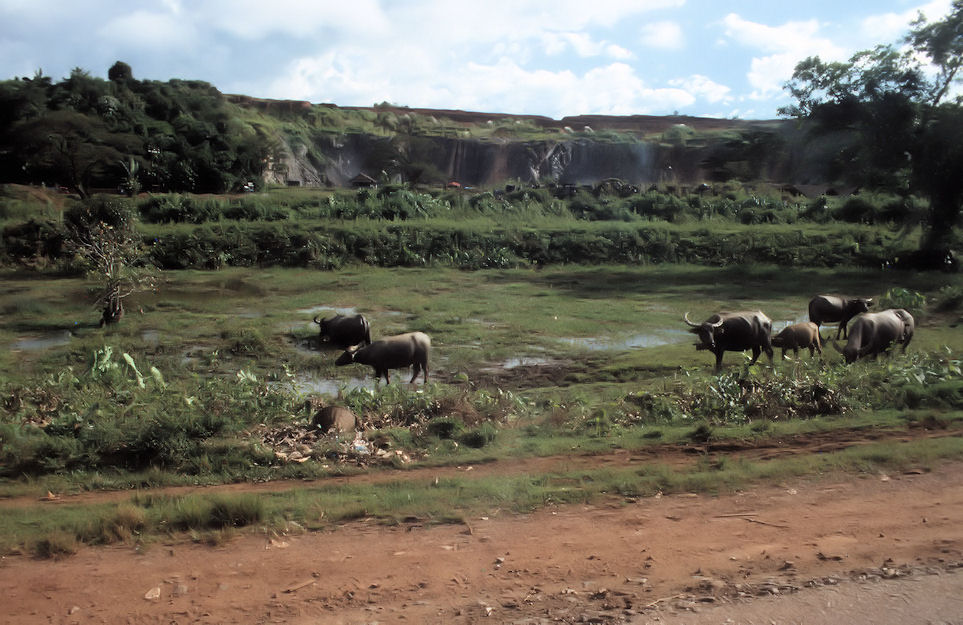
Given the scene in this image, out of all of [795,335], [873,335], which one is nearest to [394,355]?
[795,335]

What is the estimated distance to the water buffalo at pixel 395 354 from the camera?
40.5 feet

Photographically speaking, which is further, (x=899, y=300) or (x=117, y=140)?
(x=117, y=140)

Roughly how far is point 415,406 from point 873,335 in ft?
24.6

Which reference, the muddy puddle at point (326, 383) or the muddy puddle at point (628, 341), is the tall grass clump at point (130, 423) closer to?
the muddy puddle at point (326, 383)

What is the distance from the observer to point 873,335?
40.9ft

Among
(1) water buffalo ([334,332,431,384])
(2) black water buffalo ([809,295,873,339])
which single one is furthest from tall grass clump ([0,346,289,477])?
(2) black water buffalo ([809,295,873,339])

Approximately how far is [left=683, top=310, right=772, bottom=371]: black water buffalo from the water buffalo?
429 cm

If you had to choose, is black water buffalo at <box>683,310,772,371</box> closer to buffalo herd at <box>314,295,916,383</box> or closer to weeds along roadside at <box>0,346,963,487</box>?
buffalo herd at <box>314,295,916,383</box>

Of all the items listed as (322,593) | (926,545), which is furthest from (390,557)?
(926,545)

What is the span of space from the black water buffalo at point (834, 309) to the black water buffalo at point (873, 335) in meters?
2.23

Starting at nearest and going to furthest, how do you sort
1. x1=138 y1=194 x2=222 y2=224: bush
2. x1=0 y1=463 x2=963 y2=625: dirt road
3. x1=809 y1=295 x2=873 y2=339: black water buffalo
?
x1=0 y1=463 x2=963 y2=625: dirt road
x1=809 y1=295 x2=873 y2=339: black water buffalo
x1=138 y1=194 x2=222 y2=224: bush

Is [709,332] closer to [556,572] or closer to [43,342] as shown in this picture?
[556,572]

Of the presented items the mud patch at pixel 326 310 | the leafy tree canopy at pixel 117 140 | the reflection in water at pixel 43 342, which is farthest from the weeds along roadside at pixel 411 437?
the leafy tree canopy at pixel 117 140

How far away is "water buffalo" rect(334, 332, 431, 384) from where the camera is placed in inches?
486
